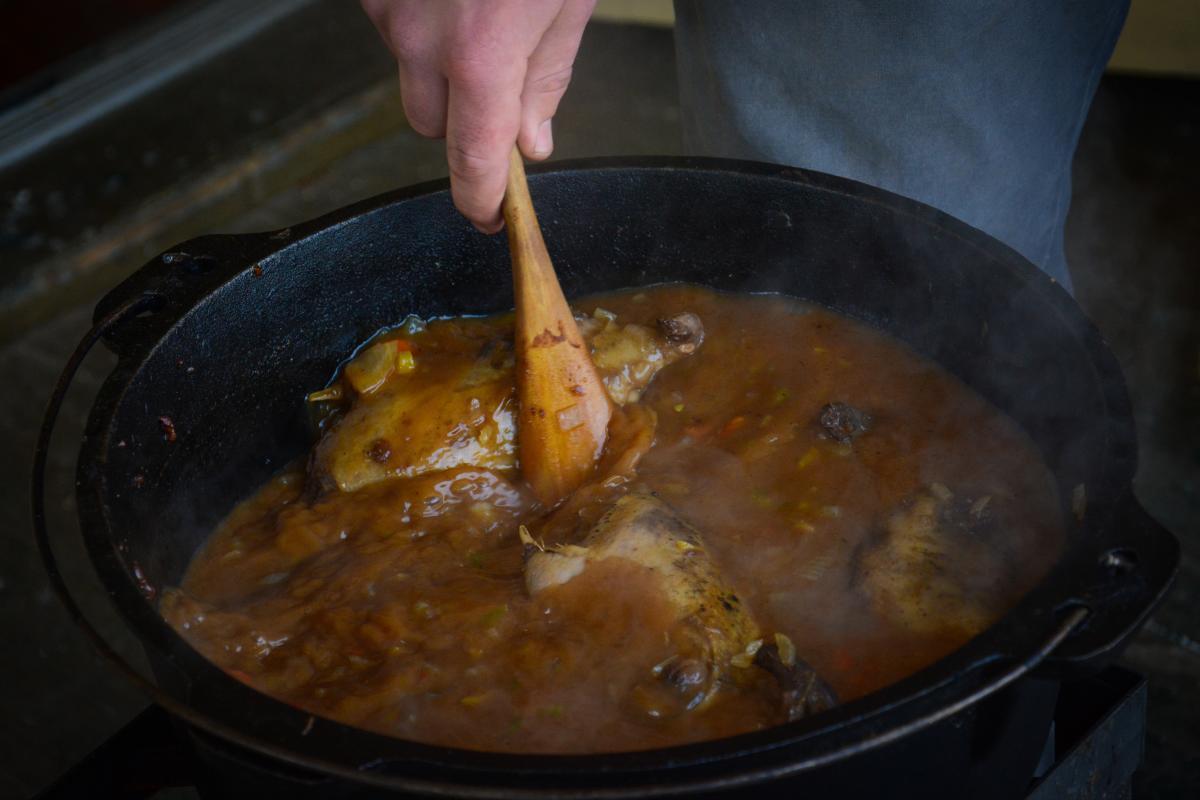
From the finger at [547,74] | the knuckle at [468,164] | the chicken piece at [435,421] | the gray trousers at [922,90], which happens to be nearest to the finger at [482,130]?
the knuckle at [468,164]

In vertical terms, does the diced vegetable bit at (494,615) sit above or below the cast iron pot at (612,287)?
below

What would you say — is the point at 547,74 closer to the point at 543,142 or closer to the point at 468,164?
the point at 543,142

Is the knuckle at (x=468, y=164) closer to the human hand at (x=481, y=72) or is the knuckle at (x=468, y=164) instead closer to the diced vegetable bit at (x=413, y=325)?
the human hand at (x=481, y=72)

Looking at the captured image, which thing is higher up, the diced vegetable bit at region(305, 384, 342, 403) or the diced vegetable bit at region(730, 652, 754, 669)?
the diced vegetable bit at region(730, 652, 754, 669)

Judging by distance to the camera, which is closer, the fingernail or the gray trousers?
the fingernail

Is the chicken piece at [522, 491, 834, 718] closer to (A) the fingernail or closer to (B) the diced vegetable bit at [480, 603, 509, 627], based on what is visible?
(B) the diced vegetable bit at [480, 603, 509, 627]

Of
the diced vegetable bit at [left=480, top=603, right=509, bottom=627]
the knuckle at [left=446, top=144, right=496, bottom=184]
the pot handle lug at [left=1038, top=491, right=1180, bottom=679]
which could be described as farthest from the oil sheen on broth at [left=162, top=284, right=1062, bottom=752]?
the knuckle at [left=446, top=144, right=496, bottom=184]
